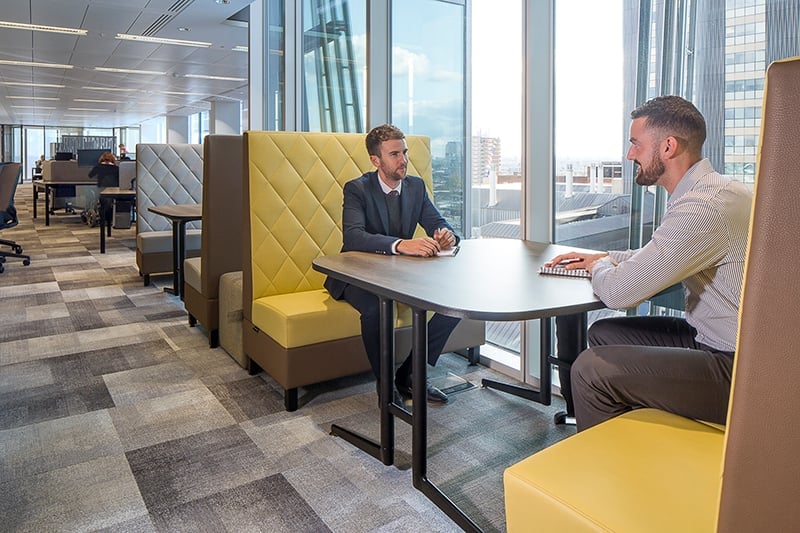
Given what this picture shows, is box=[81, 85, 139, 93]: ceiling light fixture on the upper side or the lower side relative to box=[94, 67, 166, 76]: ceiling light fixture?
upper

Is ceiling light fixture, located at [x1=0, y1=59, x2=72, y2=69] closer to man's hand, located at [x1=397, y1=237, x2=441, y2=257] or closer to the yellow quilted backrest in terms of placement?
the yellow quilted backrest

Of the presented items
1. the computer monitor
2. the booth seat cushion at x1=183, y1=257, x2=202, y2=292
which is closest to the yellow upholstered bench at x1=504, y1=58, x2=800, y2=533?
the booth seat cushion at x1=183, y1=257, x2=202, y2=292

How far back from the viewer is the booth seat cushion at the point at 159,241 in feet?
16.6

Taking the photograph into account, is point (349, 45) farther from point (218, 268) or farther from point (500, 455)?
point (500, 455)

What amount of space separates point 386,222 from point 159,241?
3.27 metres

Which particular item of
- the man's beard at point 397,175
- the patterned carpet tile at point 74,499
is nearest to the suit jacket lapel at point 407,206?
the man's beard at point 397,175

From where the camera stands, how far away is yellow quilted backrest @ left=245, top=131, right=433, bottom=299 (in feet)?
9.05

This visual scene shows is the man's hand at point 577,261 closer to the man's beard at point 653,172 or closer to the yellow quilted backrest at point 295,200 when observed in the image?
the man's beard at point 653,172

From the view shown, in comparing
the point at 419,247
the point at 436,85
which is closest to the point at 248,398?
the point at 419,247

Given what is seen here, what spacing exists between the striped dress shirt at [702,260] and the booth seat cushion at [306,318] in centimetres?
136

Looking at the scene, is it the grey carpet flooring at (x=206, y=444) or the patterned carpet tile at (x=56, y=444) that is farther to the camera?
the patterned carpet tile at (x=56, y=444)

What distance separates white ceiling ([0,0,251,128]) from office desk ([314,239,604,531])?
5.44 metres

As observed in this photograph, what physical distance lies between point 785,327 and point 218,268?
3.08 m

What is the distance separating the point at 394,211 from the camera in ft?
8.82
